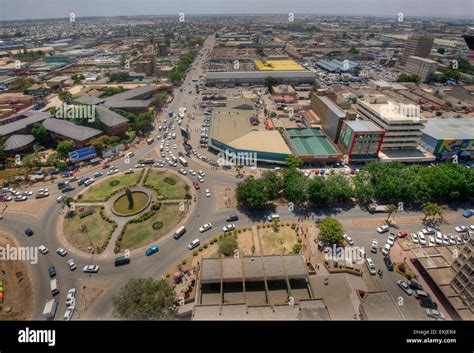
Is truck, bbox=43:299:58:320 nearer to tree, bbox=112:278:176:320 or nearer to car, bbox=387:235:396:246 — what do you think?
tree, bbox=112:278:176:320

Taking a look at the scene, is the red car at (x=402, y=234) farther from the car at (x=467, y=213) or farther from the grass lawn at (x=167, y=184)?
the grass lawn at (x=167, y=184)

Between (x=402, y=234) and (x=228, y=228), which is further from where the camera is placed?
(x=228, y=228)

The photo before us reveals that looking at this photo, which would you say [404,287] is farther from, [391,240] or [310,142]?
[310,142]

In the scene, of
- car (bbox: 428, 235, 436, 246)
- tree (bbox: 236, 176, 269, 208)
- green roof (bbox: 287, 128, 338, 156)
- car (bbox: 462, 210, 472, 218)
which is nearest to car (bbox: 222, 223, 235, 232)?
tree (bbox: 236, 176, 269, 208)

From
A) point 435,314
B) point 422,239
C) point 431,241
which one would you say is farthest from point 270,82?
point 435,314

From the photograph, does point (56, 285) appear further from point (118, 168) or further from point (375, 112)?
point (375, 112)

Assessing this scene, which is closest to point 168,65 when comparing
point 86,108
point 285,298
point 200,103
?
point 200,103

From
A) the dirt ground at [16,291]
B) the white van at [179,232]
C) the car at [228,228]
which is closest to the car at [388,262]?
the car at [228,228]
